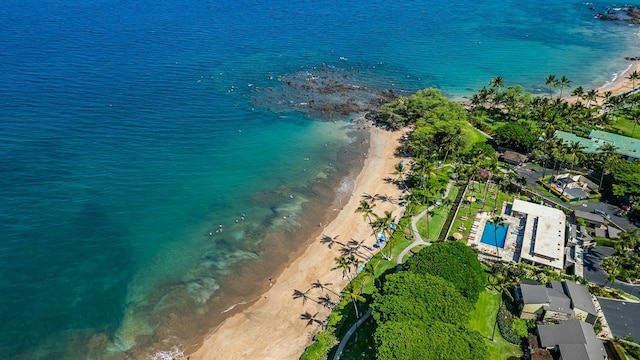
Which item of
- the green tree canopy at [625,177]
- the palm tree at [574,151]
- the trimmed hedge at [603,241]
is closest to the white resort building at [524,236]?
the trimmed hedge at [603,241]

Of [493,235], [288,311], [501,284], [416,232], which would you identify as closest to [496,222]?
[493,235]

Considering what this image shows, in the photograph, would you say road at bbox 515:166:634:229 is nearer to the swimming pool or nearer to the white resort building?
the white resort building

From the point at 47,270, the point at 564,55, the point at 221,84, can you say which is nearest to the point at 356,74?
the point at 221,84

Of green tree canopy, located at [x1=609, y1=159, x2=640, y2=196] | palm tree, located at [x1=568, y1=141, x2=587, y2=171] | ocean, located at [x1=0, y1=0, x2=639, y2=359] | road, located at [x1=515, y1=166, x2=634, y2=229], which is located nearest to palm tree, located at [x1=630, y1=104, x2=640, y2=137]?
green tree canopy, located at [x1=609, y1=159, x2=640, y2=196]

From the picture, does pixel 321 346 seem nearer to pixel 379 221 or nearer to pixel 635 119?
pixel 379 221

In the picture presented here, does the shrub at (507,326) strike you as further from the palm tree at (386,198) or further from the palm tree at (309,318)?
the palm tree at (386,198)

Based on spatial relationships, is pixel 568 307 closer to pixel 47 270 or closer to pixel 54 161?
pixel 47 270
